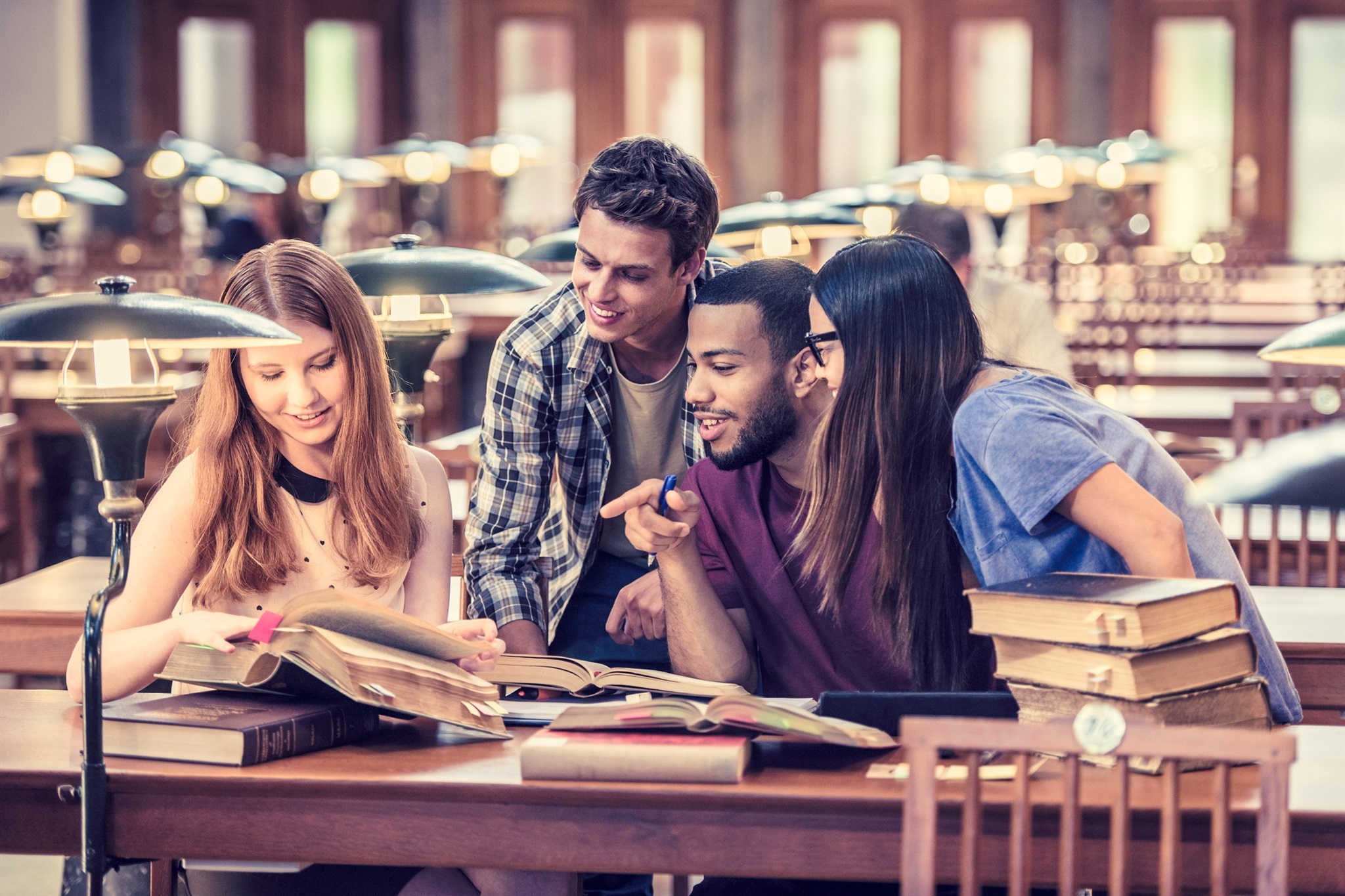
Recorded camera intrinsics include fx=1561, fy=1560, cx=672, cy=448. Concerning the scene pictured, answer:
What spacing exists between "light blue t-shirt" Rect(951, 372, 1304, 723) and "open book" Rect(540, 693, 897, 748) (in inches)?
11.0

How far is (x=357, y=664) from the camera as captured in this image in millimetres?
1544

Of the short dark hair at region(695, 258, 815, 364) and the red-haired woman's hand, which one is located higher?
the short dark hair at region(695, 258, 815, 364)

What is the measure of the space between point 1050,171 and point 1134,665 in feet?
17.7

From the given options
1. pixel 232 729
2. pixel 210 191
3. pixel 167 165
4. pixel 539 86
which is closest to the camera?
pixel 232 729

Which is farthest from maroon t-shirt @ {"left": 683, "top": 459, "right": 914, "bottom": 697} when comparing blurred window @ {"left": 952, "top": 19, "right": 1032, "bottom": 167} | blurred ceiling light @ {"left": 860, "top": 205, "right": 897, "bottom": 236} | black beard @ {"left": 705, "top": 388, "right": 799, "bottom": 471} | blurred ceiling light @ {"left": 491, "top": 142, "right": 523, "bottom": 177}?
blurred window @ {"left": 952, "top": 19, "right": 1032, "bottom": 167}

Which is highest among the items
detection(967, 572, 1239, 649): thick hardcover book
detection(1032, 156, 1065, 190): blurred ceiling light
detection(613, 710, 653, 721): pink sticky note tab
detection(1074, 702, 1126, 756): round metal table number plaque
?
detection(1032, 156, 1065, 190): blurred ceiling light

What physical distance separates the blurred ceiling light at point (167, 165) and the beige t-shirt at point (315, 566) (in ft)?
19.2

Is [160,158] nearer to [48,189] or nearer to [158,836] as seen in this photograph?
[48,189]

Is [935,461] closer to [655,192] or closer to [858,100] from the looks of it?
[655,192]

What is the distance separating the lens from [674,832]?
1.45 m

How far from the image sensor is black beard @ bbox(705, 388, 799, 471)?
2045mm

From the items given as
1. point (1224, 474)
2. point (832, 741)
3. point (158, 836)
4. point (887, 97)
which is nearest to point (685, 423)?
point (832, 741)

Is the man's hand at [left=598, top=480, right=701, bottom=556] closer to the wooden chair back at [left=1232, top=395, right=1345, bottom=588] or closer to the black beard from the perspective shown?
the black beard

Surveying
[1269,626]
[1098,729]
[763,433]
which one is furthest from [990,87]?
[1098,729]
